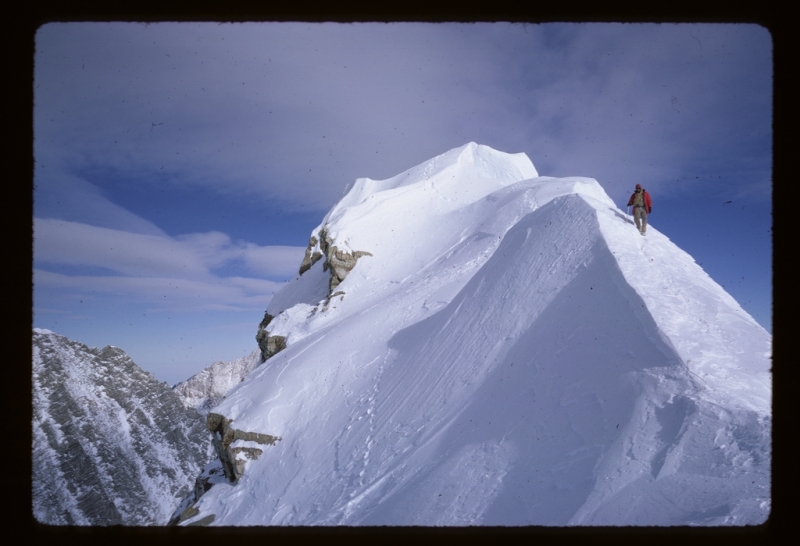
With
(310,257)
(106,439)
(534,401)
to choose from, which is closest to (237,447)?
(534,401)

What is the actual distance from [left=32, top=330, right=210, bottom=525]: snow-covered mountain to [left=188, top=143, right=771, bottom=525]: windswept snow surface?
93434mm

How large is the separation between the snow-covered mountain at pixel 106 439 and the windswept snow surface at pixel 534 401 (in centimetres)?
9343

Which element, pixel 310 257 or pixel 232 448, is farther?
pixel 310 257

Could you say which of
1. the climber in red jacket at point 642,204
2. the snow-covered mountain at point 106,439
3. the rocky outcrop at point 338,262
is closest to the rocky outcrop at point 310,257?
the rocky outcrop at point 338,262

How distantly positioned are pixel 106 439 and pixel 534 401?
135872 mm

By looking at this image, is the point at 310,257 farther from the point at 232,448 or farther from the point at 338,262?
the point at 232,448

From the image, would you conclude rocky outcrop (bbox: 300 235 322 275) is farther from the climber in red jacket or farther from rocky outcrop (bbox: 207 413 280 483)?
the climber in red jacket

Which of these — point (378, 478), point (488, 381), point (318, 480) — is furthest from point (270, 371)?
point (488, 381)

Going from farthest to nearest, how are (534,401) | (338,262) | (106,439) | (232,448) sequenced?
1. (106,439)
2. (338,262)
3. (232,448)
4. (534,401)

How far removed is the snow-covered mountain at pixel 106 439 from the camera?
271 ft

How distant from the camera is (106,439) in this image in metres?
103

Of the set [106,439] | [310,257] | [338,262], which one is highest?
[310,257]
